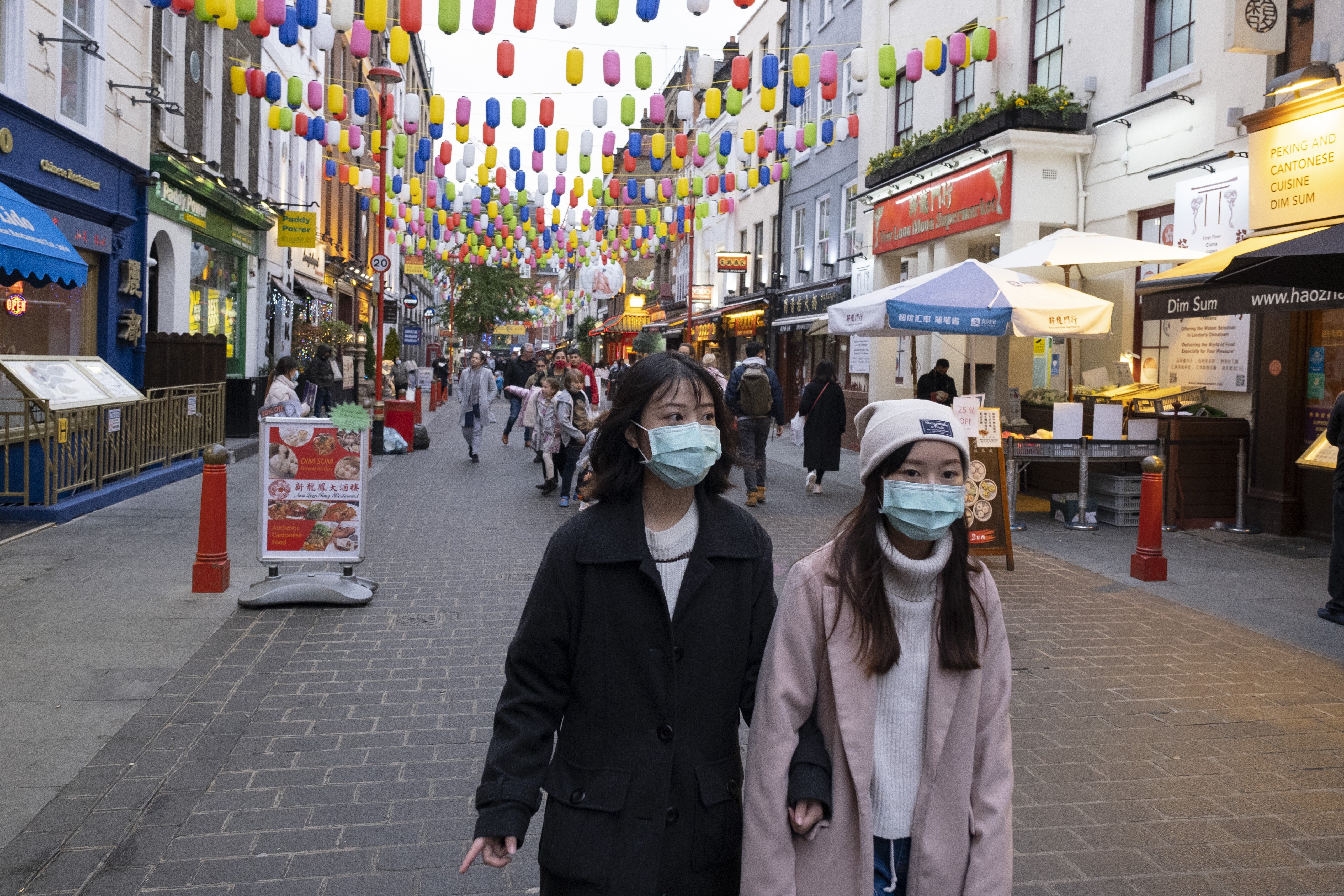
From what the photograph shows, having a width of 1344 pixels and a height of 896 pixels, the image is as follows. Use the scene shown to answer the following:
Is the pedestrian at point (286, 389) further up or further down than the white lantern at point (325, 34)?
further down

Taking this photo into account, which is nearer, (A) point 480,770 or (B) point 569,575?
(B) point 569,575

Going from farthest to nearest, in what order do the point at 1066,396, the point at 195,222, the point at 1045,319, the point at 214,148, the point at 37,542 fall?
1. the point at 214,148
2. the point at 195,222
3. the point at 1066,396
4. the point at 1045,319
5. the point at 37,542

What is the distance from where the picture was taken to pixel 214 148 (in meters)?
19.4

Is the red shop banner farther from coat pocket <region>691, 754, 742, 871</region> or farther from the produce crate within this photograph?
coat pocket <region>691, 754, 742, 871</region>

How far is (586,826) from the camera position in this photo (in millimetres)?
2223

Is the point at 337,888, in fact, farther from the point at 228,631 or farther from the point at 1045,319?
the point at 1045,319

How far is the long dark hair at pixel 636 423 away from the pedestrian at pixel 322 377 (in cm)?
1687

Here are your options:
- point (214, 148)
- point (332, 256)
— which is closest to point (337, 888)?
point (214, 148)

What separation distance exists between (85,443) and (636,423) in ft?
33.5

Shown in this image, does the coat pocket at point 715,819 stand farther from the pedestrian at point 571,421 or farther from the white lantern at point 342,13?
the white lantern at point 342,13

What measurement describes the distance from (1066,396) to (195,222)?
1416cm

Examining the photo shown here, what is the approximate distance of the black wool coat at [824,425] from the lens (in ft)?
46.2

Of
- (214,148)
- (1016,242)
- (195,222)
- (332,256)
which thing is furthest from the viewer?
(332,256)

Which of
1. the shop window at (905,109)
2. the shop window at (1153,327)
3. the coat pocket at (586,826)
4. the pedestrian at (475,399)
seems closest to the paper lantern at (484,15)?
the pedestrian at (475,399)
